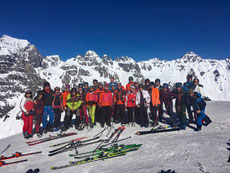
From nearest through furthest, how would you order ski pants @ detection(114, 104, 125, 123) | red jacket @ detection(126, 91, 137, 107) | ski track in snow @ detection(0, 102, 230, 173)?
ski track in snow @ detection(0, 102, 230, 173)
red jacket @ detection(126, 91, 137, 107)
ski pants @ detection(114, 104, 125, 123)

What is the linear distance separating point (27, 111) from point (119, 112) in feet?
20.2

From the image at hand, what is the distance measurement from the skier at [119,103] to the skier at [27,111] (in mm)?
5688

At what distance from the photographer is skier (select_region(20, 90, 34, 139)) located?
8773 mm

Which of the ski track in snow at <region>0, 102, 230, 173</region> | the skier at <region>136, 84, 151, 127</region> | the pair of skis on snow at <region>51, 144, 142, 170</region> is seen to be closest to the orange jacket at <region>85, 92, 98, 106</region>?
the skier at <region>136, 84, 151, 127</region>

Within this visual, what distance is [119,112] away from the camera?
35.3 feet

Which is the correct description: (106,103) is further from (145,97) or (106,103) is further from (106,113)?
(145,97)

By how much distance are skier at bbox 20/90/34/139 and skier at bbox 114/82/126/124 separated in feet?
18.7

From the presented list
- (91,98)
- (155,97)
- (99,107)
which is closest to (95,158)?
(91,98)

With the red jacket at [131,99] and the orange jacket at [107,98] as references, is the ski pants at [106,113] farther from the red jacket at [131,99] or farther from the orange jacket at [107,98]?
the red jacket at [131,99]

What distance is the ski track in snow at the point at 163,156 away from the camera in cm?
479

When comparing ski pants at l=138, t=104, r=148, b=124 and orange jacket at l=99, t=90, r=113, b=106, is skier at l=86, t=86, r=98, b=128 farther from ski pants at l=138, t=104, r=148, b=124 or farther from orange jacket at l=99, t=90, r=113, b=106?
ski pants at l=138, t=104, r=148, b=124

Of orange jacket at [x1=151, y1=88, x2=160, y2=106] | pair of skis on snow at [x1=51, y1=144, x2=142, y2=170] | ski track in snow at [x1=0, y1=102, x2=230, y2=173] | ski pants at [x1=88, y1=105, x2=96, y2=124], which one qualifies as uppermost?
orange jacket at [x1=151, y1=88, x2=160, y2=106]

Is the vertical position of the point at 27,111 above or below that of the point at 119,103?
above

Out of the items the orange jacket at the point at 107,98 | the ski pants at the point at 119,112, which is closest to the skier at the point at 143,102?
the ski pants at the point at 119,112
